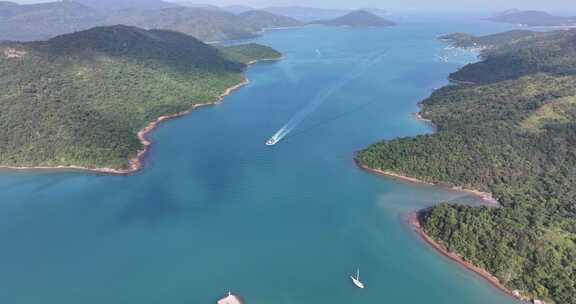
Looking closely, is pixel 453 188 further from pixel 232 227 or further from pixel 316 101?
pixel 316 101

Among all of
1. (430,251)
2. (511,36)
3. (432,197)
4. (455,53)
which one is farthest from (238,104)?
(511,36)

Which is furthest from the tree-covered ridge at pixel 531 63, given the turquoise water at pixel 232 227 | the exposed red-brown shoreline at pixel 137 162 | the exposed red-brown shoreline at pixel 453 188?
the exposed red-brown shoreline at pixel 137 162

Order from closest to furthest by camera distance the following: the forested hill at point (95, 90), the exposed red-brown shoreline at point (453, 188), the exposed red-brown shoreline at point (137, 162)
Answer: the exposed red-brown shoreline at point (453, 188) < the exposed red-brown shoreline at point (137, 162) < the forested hill at point (95, 90)

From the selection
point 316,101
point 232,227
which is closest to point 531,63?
point 316,101

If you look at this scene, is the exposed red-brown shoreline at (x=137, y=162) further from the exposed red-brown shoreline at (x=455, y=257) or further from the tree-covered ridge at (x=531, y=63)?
the tree-covered ridge at (x=531, y=63)

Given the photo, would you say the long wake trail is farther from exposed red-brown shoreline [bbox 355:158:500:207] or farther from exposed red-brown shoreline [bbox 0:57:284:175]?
exposed red-brown shoreline [bbox 0:57:284:175]

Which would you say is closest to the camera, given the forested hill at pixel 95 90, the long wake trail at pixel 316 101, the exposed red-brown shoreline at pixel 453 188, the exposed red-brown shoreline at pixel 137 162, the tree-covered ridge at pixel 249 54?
the exposed red-brown shoreline at pixel 453 188

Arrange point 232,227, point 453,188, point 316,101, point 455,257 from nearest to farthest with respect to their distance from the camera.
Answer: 1. point 455,257
2. point 232,227
3. point 453,188
4. point 316,101
